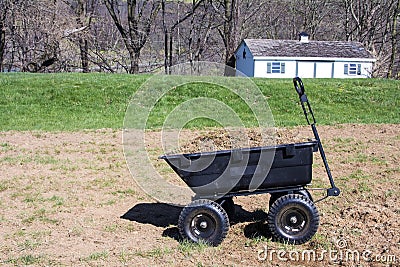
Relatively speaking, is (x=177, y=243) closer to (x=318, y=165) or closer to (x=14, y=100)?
(x=318, y=165)

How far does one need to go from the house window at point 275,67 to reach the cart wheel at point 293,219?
96.5 ft

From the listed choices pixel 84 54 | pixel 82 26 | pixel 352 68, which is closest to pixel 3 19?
pixel 82 26

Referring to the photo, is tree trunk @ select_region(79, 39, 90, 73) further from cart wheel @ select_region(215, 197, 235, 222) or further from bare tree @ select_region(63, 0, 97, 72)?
cart wheel @ select_region(215, 197, 235, 222)

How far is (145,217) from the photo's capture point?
524 centimetres

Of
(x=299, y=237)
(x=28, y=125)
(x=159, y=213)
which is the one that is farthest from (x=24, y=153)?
(x=299, y=237)

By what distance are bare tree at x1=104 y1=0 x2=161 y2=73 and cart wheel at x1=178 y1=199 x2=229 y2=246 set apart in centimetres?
2552

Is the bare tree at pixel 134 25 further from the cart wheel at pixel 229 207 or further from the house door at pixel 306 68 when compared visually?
the cart wheel at pixel 229 207

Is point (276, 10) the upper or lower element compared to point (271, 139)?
upper

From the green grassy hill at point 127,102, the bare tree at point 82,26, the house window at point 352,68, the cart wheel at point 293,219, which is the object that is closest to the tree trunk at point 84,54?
the bare tree at point 82,26

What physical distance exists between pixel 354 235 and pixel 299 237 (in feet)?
1.88

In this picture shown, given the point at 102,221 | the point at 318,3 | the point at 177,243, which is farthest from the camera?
the point at 318,3

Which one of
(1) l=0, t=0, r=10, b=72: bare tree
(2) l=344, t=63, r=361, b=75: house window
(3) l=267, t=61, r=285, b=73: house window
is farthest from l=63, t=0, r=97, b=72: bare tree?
(2) l=344, t=63, r=361, b=75: house window

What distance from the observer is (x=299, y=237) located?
4352 mm

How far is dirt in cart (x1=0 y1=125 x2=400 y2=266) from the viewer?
163 inches
